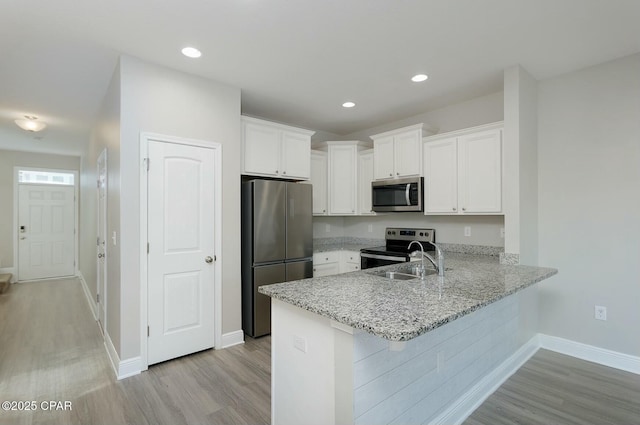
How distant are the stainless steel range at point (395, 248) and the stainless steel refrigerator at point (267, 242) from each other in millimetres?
859

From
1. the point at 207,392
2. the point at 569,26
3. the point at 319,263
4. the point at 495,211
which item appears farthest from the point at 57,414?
the point at 569,26

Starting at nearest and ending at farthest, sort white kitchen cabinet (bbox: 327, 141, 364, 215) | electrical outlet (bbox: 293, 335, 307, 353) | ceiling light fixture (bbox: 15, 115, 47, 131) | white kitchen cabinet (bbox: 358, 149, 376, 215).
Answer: electrical outlet (bbox: 293, 335, 307, 353) < ceiling light fixture (bbox: 15, 115, 47, 131) < white kitchen cabinet (bbox: 358, 149, 376, 215) < white kitchen cabinet (bbox: 327, 141, 364, 215)

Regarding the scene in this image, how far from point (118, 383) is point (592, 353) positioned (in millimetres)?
4093

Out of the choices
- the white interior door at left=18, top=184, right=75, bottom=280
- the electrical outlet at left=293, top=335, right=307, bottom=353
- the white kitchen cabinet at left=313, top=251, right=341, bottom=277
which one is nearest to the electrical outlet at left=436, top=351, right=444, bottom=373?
the electrical outlet at left=293, top=335, right=307, bottom=353

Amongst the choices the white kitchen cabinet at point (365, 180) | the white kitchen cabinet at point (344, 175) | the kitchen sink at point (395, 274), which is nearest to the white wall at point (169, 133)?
the kitchen sink at point (395, 274)

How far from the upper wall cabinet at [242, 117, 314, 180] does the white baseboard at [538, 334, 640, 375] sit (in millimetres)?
3153

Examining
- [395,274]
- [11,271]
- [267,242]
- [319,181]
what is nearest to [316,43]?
[395,274]

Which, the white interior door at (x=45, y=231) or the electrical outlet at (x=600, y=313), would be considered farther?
the white interior door at (x=45, y=231)

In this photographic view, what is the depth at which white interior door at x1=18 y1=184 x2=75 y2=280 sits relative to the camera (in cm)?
639

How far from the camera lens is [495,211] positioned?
320 cm

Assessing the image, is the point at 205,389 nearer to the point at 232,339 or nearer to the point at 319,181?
the point at 232,339

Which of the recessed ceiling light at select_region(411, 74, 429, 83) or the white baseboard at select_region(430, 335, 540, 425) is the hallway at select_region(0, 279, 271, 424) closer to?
the white baseboard at select_region(430, 335, 540, 425)

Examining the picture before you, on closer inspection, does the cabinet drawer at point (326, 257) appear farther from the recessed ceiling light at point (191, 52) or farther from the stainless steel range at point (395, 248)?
the recessed ceiling light at point (191, 52)

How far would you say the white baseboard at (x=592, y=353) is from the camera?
8.91 ft
